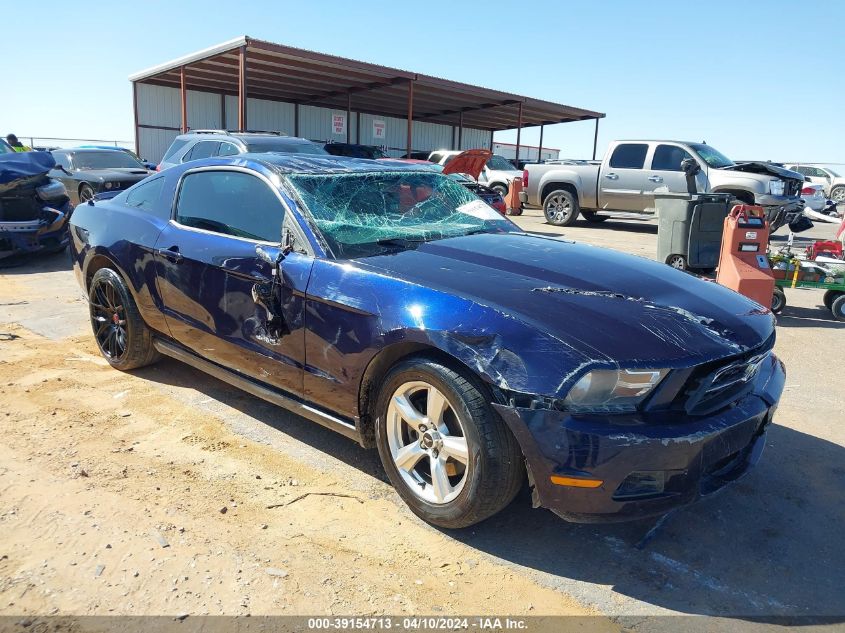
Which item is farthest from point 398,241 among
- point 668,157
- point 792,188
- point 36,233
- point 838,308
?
point 792,188

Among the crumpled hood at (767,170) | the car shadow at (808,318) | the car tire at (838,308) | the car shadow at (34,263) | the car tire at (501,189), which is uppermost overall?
the crumpled hood at (767,170)

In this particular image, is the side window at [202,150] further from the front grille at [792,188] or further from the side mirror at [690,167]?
the front grille at [792,188]

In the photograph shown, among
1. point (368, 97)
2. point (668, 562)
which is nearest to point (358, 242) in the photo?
point (668, 562)

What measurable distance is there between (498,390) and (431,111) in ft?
86.7

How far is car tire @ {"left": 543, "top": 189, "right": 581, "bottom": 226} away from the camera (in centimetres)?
1462

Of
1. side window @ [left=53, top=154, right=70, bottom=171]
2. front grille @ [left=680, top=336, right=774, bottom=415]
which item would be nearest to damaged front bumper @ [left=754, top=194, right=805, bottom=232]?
front grille @ [left=680, top=336, right=774, bottom=415]

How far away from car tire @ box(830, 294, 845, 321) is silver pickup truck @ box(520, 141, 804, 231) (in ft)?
15.7

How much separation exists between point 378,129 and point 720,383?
88.1 ft

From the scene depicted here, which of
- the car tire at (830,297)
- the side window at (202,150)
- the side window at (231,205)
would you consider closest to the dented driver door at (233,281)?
the side window at (231,205)

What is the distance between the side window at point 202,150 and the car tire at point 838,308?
324 inches

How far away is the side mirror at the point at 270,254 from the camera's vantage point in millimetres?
3182

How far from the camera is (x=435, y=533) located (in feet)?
9.00

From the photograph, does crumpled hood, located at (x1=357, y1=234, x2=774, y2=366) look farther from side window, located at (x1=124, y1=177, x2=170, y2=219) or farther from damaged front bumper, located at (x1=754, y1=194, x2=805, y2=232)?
damaged front bumper, located at (x1=754, y1=194, x2=805, y2=232)

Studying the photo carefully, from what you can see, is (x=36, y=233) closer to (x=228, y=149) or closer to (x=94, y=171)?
(x=228, y=149)
